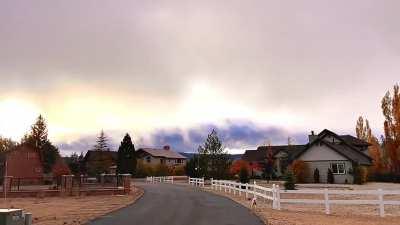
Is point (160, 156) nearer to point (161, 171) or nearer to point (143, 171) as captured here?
point (143, 171)

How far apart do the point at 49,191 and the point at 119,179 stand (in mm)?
5669

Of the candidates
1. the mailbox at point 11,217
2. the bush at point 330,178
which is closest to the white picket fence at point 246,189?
the mailbox at point 11,217

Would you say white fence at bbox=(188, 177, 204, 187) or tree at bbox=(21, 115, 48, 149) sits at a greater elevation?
tree at bbox=(21, 115, 48, 149)

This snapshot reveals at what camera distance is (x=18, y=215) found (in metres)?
10.1

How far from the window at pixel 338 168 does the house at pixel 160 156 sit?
5901 centimetres

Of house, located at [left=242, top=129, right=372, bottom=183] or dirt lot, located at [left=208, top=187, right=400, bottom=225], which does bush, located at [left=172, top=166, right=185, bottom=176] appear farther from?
dirt lot, located at [left=208, top=187, right=400, bottom=225]

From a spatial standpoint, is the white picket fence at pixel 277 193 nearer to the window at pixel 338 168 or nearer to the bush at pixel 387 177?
the window at pixel 338 168

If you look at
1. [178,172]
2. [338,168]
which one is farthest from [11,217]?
[178,172]

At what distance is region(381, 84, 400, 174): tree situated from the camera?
6650 cm

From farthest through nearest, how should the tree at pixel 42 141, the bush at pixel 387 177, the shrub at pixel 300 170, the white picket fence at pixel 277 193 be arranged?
the tree at pixel 42 141 → the bush at pixel 387 177 → the shrub at pixel 300 170 → the white picket fence at pixel 277 193

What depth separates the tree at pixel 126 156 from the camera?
92.7 m

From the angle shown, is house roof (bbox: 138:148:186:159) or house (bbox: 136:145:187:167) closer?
house (bbox: 136:145:187:167)

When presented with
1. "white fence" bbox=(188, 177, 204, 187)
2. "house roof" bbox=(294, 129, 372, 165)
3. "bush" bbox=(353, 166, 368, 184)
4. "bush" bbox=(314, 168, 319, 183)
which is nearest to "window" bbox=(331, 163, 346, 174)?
"house roof" bbox=(294, 129, 372, 165)

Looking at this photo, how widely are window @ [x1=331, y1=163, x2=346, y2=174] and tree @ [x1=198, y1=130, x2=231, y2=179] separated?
1275 centimetres
